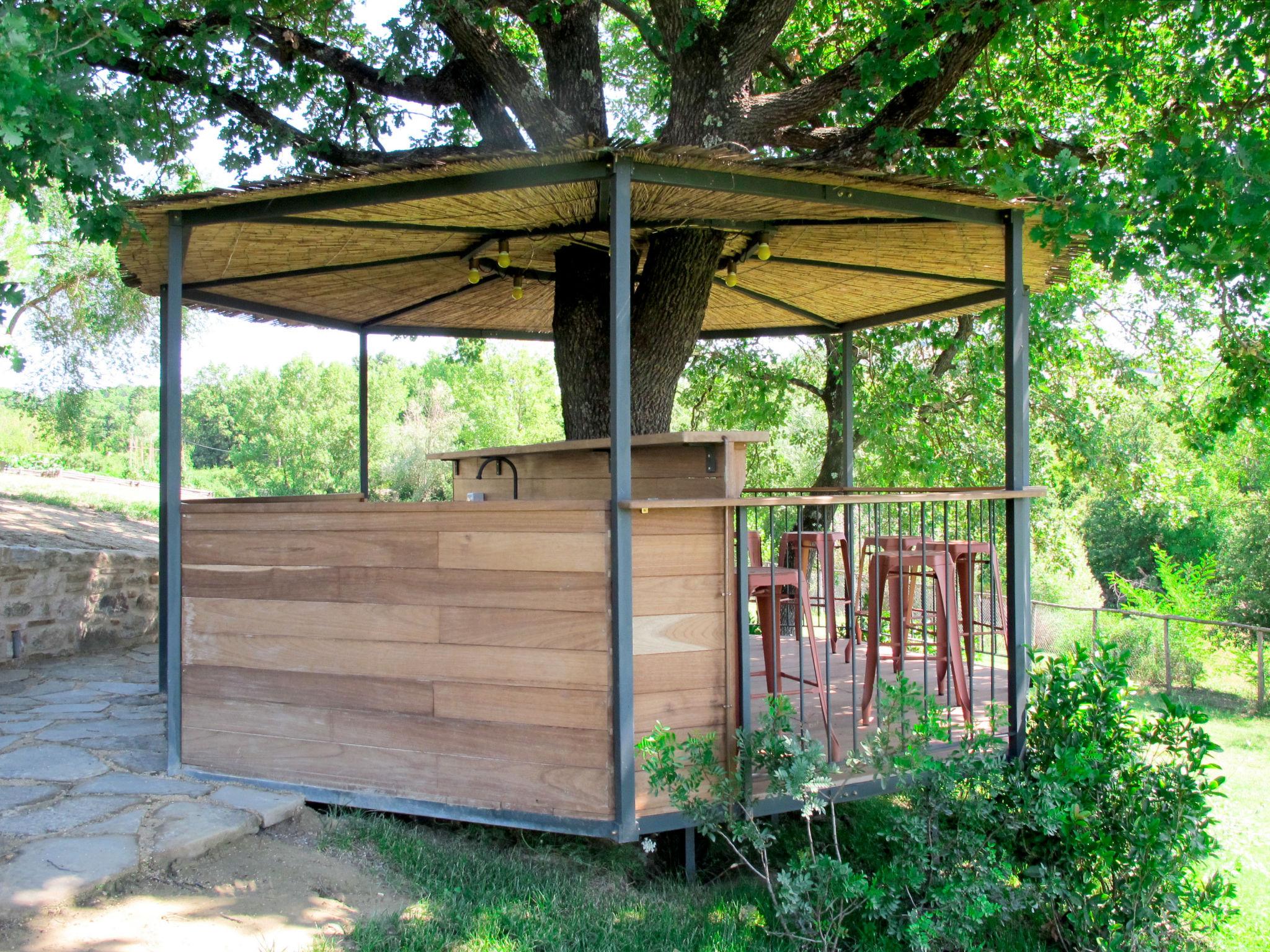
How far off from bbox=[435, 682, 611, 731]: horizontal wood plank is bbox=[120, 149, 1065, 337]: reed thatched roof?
2.07 m

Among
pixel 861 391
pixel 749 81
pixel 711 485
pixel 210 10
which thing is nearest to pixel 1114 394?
pixel 861 391

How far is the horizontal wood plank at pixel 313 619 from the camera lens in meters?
3.93

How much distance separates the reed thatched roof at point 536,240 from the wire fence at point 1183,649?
5.95 m

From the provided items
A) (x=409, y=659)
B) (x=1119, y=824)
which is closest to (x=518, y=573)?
(x=409, y=659)

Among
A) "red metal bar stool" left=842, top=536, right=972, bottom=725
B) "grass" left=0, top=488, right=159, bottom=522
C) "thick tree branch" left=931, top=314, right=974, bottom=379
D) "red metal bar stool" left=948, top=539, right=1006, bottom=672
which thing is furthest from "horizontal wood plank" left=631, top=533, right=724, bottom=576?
"grass" left=0, top=488, right=159, bottom=522

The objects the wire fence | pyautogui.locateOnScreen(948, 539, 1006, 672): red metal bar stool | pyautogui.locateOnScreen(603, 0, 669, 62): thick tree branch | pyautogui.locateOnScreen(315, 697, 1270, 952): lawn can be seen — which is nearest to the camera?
pyautogui.locateOnScreen(315, 697, 1270, 952): lawn

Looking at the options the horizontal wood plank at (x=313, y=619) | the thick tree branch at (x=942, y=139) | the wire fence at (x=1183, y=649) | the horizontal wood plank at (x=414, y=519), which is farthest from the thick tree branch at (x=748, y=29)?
the wire fence at (x=1183, y=649)

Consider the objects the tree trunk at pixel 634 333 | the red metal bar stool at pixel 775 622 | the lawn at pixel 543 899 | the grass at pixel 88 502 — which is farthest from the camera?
the grass at pixel 88 502

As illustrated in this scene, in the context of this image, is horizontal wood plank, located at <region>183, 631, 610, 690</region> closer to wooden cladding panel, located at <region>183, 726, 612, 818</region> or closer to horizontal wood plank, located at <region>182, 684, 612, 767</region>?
horizontal wood plank, located at <region>182, 684, 612, 767</region>

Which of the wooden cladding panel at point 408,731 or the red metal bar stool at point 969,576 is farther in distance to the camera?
the red metal bar stool at point 969,576

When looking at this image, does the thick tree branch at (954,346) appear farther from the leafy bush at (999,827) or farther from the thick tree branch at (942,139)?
the leafy bush at (999,827)

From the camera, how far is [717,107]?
20.2 feet

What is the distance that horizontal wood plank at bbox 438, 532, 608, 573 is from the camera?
3.68 m

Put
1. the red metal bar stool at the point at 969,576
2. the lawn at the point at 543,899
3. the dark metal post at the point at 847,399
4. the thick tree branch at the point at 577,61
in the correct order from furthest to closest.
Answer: the dark metal post at the point at 847,399 < the thick tree branch at the point at 577,61 < the red metal bar stool at the point at 969,576 < the lawn at the point at 543,899
